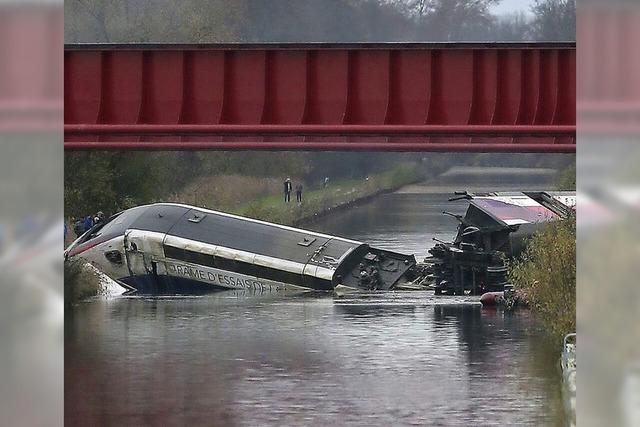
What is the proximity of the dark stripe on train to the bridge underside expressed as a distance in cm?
1157

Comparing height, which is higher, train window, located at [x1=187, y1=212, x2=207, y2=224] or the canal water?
train window, located at [x1=187, y1=212, x2=207, y2=224]

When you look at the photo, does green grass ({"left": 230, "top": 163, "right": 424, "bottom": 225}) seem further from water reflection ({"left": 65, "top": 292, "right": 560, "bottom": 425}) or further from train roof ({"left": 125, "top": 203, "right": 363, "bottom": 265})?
water reflection ({"left": 65, "top": 292, "right": 560, "bottom": 425})

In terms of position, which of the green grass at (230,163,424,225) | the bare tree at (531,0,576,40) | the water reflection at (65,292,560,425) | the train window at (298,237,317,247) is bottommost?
the water reflection at (65,292,560,425)

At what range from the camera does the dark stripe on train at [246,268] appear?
57.7 feet

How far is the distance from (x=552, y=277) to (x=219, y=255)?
5793mm

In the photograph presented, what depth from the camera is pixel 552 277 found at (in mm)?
15133

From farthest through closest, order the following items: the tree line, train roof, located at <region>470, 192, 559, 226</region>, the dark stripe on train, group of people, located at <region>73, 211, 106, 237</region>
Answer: the dark stripe on train, the tree line, group of people, located at <region>73, 211, 106, 237</region>, train roof, located at <region>470, 192, 559, 226</region>

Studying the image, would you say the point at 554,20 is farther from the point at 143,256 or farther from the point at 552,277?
the point at 143,256

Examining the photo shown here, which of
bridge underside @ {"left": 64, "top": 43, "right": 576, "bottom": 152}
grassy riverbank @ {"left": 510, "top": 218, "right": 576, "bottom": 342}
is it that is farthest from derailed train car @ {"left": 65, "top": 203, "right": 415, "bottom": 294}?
bridge underside @ {"left": 64, "top": 43, "right": 576, "bottom": 152}

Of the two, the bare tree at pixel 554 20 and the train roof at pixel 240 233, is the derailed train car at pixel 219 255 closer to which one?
the train roof at pixel 240 233

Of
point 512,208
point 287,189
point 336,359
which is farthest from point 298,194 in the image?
point 512,208

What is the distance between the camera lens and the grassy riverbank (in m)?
14.9
